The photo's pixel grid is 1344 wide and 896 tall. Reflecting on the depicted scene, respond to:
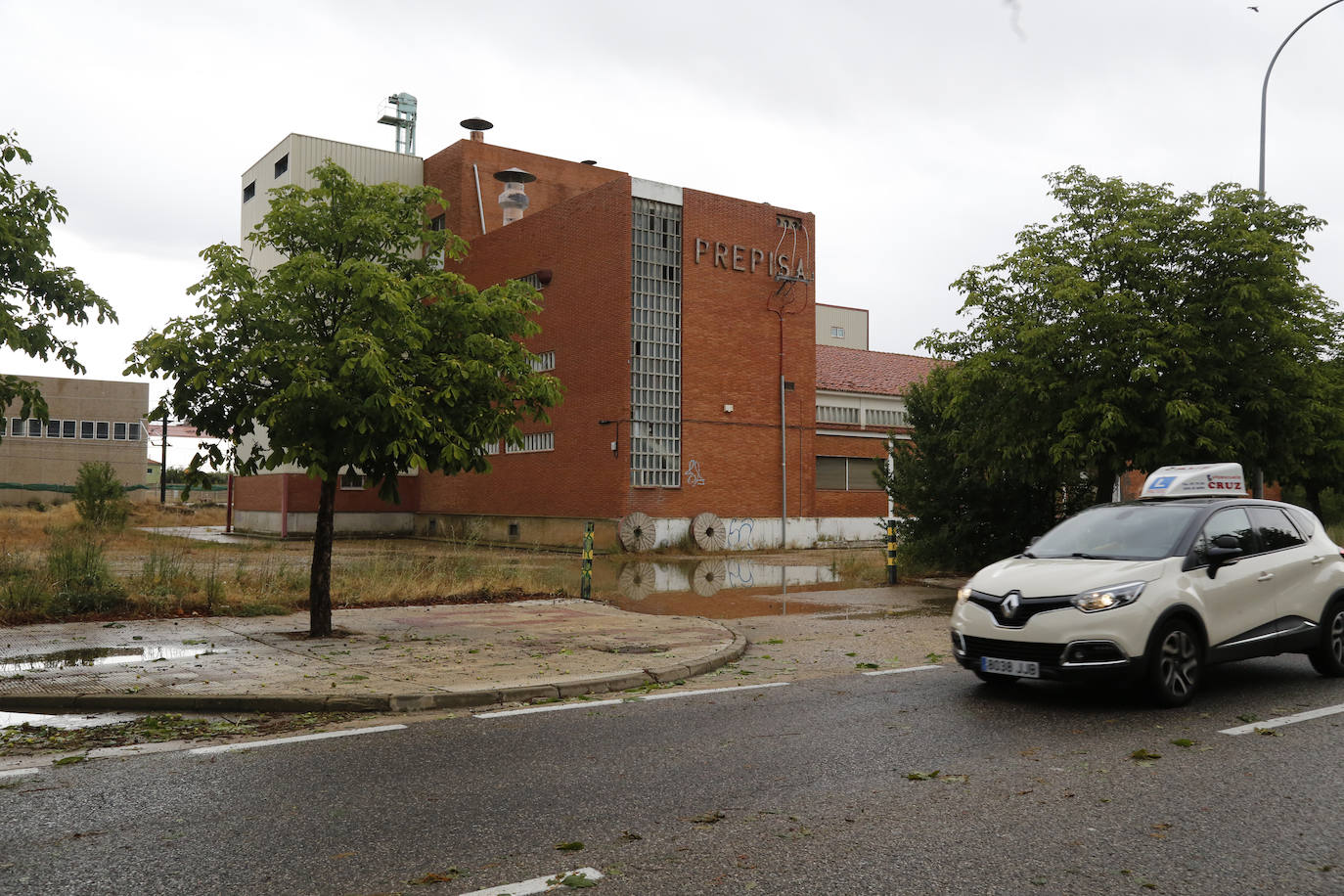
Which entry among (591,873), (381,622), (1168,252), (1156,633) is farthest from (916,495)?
(591,873)

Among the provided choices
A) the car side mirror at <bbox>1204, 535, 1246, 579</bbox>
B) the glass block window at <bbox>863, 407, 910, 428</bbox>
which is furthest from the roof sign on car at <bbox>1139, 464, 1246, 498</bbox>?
the glass block window at <bbox>863, 407, 910, 428</bbox>

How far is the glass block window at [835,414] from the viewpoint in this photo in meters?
35.1

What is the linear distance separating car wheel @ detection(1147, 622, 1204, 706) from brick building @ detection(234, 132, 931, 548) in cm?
2203

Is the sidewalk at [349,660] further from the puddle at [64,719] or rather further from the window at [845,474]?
the window at [845,474]

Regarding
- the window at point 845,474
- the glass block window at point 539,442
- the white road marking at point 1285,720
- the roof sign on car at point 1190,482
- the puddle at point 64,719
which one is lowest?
the puddle at point 64,719

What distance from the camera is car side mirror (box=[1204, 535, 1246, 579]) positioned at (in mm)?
7809

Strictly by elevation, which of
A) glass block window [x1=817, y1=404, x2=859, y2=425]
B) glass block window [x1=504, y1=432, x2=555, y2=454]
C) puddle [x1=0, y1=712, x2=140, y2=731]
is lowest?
puddle [x1=0, y1=712, x2=140, y2=731]

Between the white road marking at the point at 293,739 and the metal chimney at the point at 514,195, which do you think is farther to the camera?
the metal chimney at the point at 514,195

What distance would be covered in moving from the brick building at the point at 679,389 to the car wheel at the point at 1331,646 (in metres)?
21.3

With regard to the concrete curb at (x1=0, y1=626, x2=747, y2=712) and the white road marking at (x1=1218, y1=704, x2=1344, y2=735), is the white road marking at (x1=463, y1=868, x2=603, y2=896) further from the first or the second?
the white road marking at (x1=1218, y1=704, x2=1344, y2=735)

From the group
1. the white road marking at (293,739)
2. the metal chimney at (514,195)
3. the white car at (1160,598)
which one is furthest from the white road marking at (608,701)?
the metal chimney at (514,195)

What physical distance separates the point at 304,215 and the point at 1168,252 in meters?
13.3

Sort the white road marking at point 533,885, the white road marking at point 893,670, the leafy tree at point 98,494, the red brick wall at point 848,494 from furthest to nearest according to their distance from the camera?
the red brick wall at point 848,494, the leafy tree at point 98,494, the white road marking at point 893,670, the white road marking at point 533,885

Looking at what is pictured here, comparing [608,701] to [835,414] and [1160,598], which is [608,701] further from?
[835,414]
